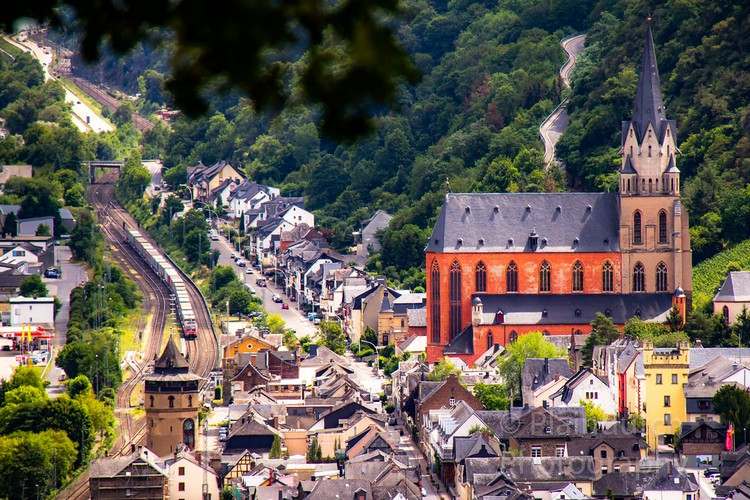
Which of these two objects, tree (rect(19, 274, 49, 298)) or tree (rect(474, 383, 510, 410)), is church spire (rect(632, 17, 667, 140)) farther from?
tree (rect(19, 274, 49, 298))

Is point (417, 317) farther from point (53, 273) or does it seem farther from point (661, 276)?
point (53, 273)

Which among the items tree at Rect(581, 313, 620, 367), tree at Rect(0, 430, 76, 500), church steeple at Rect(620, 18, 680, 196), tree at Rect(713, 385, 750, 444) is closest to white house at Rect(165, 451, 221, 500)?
tree at Rect(0, 430, 76, 500)

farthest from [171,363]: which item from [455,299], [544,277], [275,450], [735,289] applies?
[735,289]

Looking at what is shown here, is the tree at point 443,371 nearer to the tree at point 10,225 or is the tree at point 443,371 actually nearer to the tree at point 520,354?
the tree at point 520,354

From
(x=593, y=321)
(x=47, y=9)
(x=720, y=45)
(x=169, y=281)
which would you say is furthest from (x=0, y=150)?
(x=47, y=9)

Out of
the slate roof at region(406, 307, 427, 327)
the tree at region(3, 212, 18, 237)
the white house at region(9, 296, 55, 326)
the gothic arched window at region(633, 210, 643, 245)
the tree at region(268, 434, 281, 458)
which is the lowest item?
the tree at region(268, 434, 281, 458)
